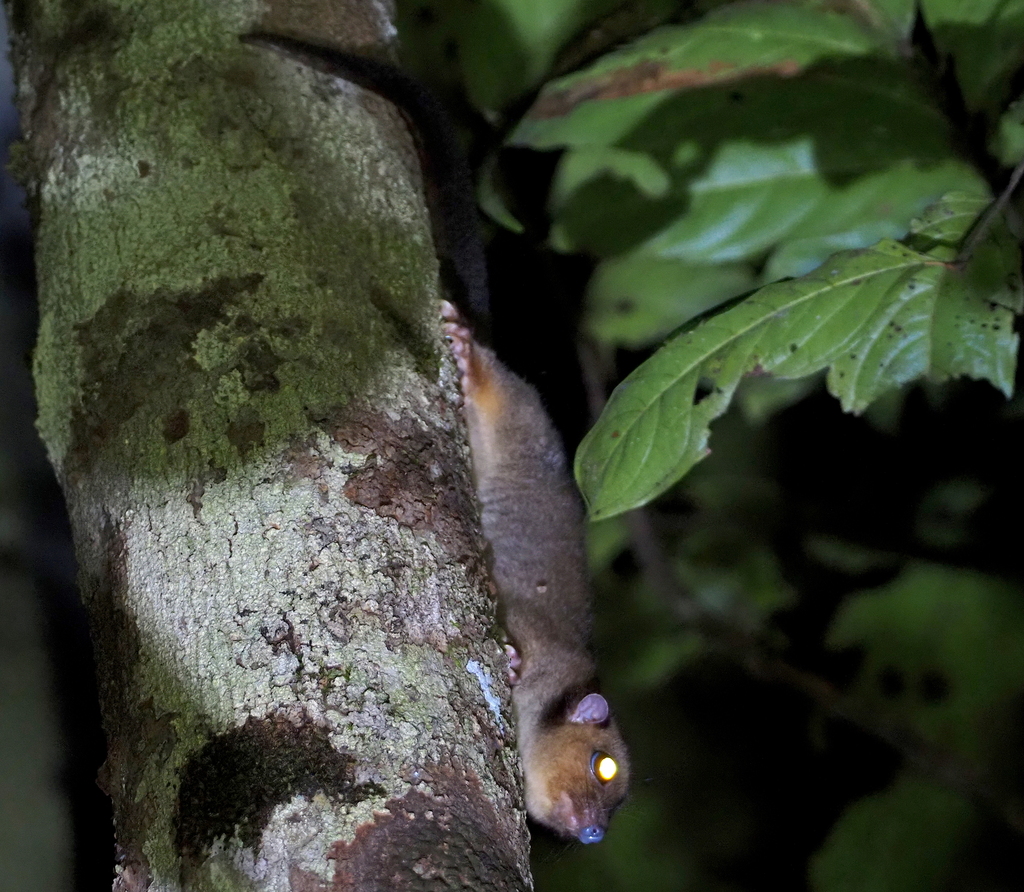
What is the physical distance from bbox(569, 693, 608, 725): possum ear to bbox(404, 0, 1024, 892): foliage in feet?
2.40

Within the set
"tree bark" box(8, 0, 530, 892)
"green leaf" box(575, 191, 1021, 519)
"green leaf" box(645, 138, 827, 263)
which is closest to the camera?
"tree bark" box(8, 0, 530, 892)

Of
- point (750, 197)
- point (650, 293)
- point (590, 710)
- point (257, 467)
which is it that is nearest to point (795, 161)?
point (750, 197)

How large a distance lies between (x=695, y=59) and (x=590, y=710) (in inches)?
64.8

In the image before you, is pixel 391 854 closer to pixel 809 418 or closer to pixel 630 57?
pixel 630 57

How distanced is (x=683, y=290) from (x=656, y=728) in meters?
→ 1.74

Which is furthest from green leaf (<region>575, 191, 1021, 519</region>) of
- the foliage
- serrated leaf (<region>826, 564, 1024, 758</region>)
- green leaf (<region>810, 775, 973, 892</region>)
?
green leaf (<region>810, 775, 973, 892</region>)

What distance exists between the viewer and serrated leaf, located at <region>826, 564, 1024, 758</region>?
2.68 meters

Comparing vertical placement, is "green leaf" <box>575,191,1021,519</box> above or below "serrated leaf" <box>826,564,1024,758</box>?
above

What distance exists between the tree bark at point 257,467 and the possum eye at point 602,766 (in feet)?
A: 4.46

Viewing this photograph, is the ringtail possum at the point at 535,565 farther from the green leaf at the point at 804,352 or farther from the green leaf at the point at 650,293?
the green leaf at the point at 804,352

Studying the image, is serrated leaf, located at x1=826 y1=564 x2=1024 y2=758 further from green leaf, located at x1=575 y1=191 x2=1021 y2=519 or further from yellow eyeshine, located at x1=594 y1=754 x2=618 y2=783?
green leaf, located at x1=575 y1=191 x2=1021 y2=519

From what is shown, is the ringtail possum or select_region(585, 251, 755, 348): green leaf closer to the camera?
the ringtail possum

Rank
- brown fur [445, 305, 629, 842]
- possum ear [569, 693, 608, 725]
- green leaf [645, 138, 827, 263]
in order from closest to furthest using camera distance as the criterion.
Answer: green leaf [645, 138, 827, 263], brown fur [445, 305, 629, 842], possum ear [569, 693, 608, 725]

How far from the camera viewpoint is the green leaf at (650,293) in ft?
7.90
